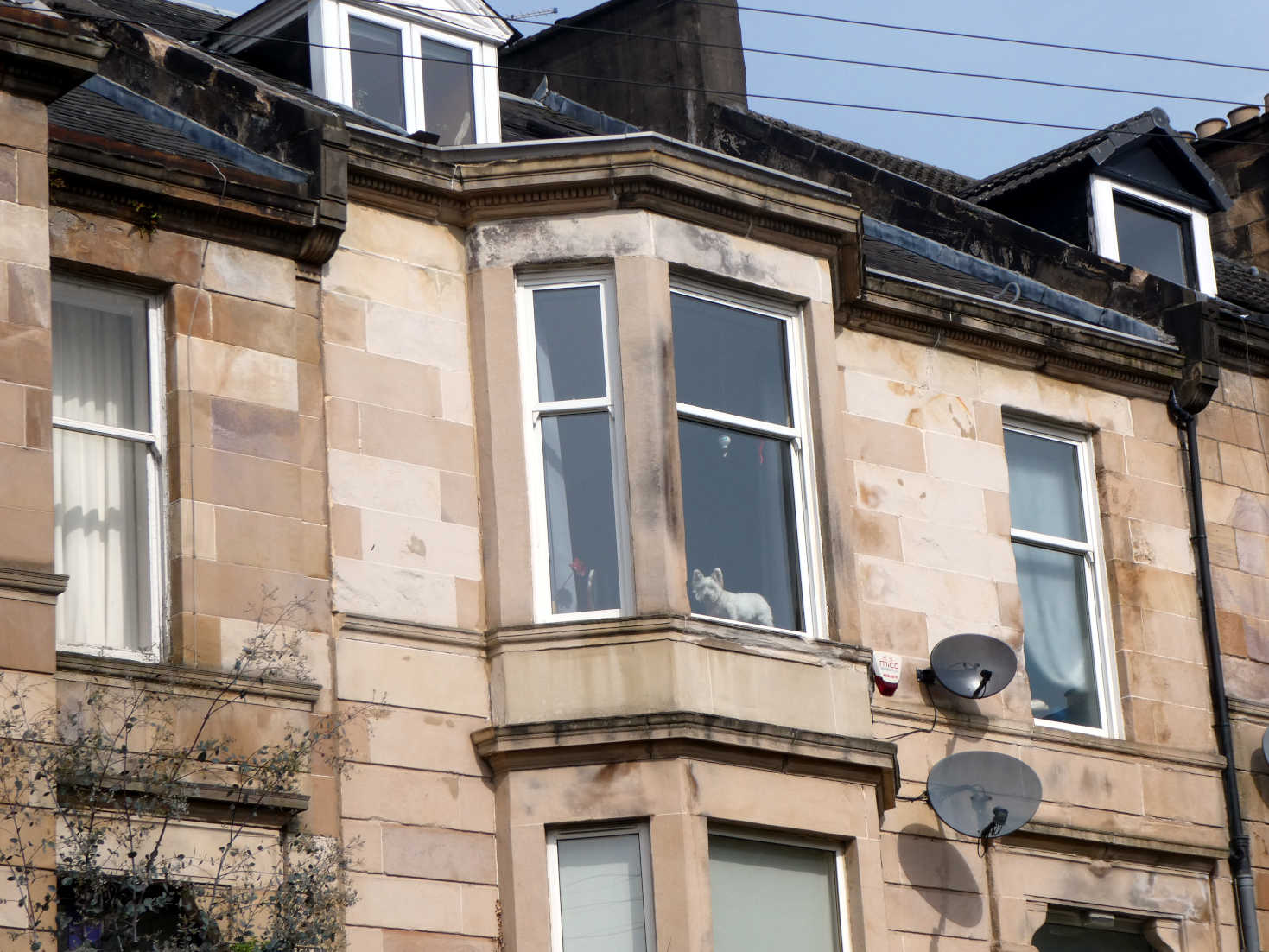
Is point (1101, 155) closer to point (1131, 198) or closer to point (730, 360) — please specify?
point (1131, 198)

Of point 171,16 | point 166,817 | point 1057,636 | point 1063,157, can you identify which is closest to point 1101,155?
point 1063,157

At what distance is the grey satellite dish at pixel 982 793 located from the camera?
15.1 meters

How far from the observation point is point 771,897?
46.9ft

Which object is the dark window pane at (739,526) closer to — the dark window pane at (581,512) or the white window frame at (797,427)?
the white window frame at (797,427)

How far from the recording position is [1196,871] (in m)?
16.8

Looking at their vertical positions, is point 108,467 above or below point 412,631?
above

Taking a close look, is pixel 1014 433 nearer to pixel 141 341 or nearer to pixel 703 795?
pixel 703 795

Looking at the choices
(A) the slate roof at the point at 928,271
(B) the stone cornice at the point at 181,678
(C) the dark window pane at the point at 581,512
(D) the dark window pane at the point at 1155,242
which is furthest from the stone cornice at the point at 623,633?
(D) the dark window pane at the point at 1155,242

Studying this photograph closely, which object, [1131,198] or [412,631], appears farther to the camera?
[1131,198]

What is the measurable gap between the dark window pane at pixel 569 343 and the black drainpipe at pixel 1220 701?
5494 mm

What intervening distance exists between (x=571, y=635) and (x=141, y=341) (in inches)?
118

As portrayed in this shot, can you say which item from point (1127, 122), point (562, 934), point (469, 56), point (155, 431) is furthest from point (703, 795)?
point (1127, 122)

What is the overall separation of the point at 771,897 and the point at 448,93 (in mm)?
6485

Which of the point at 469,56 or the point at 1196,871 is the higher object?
the point at 469,56
